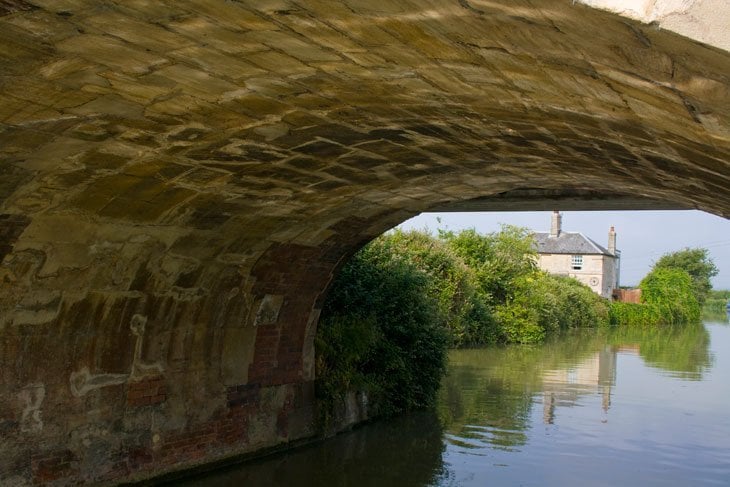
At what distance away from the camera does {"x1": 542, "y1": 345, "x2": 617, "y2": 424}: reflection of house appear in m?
16.4

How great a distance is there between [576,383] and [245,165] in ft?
46.8

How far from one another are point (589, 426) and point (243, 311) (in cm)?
651

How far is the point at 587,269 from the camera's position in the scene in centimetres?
7388

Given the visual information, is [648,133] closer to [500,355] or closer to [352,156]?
[352,156]

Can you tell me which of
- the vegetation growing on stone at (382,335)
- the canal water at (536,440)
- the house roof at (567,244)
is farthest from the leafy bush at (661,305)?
the vegetation growing on stone at (382,335)

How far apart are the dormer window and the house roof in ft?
1.63

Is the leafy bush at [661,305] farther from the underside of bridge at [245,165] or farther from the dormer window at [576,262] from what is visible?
the underside of bridge at [245,165]

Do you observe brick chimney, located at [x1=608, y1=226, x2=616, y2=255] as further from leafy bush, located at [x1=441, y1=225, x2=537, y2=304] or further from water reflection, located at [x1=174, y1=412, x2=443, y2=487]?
water reflection, located at [x1=174, y1=412, x2=443, y2=487]

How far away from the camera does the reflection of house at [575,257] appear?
7356 centimetres

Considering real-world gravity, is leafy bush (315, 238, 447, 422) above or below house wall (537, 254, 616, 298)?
below

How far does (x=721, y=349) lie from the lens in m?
35.2

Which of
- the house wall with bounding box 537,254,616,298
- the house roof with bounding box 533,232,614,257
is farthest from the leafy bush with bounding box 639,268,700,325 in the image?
the house roof with bounding box 533,232,614,257

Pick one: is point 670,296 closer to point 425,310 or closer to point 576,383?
point 576,383

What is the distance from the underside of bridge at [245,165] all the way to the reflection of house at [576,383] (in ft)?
20.2
